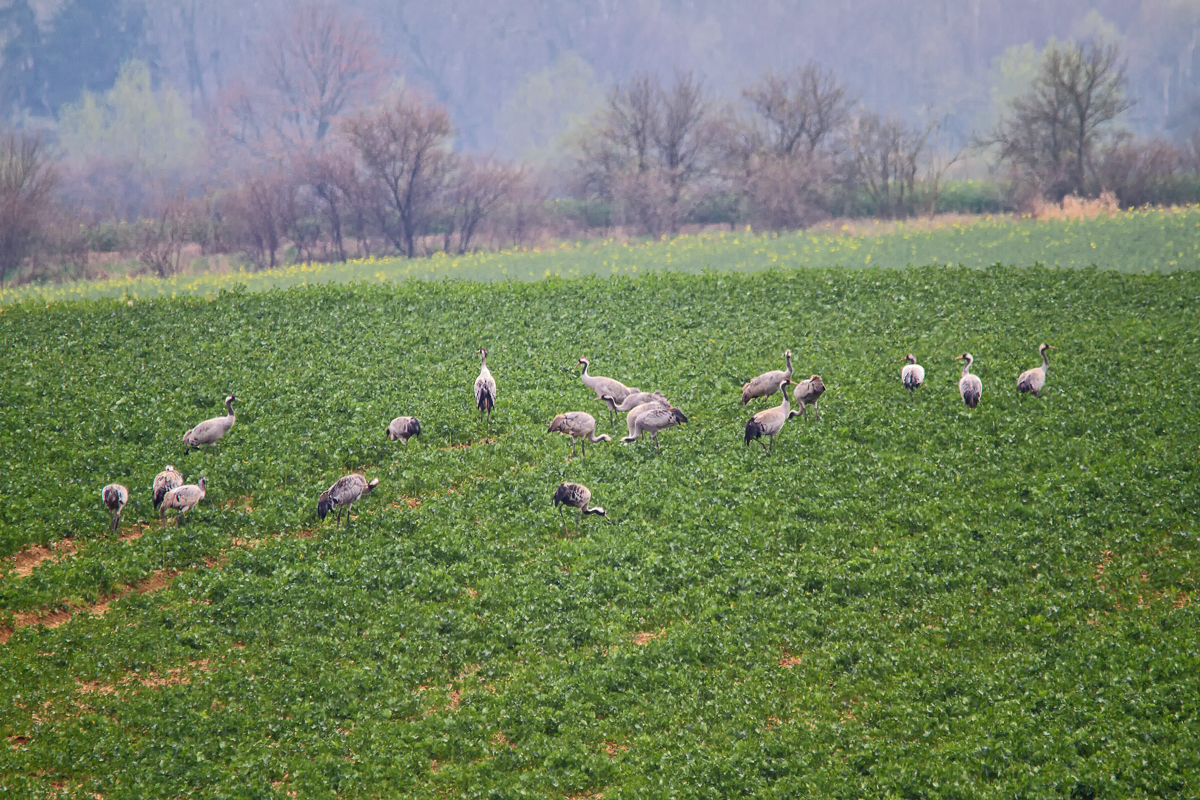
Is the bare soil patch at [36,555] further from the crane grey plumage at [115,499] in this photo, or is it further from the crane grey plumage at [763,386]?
the crane grey plumage at [763,386]

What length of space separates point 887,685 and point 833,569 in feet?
10.3

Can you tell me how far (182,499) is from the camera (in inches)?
674

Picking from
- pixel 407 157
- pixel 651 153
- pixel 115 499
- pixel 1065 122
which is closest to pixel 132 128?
pixel 407 157

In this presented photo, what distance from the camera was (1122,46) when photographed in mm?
179125

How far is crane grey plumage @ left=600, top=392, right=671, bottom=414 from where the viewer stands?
21.4 meters

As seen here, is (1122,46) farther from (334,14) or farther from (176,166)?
(176,166)

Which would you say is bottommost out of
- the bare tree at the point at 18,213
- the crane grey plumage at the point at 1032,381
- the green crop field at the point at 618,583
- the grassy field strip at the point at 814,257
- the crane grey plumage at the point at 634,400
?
the green crop field at the point at 618,583

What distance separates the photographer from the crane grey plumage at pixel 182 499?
17047 millimetres

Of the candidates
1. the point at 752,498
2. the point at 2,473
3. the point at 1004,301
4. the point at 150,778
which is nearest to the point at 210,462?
the point at 2,473

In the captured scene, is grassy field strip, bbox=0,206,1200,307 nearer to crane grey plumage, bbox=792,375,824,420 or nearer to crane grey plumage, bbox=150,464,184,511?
crane grey plumage, bbox=792,375,824,420

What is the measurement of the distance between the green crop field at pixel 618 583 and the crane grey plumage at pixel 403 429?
47 centimetres

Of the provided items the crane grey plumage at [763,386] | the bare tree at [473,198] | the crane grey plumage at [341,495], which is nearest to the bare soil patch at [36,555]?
the crane grey plumage at [341,495]

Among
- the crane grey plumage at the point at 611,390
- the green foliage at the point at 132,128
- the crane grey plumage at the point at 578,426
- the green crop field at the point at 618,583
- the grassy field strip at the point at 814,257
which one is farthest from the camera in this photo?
the green foliage at the point at 132,128

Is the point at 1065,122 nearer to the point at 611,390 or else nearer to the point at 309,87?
the point at 611,390
